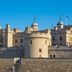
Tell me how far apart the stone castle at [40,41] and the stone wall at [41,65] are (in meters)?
6.37

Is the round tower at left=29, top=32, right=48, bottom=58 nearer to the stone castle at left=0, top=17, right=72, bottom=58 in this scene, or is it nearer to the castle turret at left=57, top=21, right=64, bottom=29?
the stone castle at left=0, top=17, right=72, bottom=58

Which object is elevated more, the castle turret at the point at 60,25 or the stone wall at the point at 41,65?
the castle turret at the point at 60,25

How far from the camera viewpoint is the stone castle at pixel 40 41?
3152 inches

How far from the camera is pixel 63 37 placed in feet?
317

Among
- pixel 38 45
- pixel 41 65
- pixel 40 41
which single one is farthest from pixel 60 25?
pixel 41 65

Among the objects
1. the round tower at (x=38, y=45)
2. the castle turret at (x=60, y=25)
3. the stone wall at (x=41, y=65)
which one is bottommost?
the stone wall at (x=41, y=65)

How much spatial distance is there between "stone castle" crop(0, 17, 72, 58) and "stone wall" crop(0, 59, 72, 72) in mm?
6365

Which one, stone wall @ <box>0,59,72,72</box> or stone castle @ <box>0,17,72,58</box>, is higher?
stone castle @ <box>0,17,72,58</box>

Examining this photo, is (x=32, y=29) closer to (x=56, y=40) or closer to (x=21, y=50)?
(x=56, y=40)

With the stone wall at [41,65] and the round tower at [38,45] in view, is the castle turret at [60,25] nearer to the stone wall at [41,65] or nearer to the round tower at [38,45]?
the round tower at [38,45]

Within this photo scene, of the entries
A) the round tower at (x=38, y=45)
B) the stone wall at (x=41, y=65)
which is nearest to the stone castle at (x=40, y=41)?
the round tower at (x=38, y=45)

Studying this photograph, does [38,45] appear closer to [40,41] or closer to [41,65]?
[40,41]

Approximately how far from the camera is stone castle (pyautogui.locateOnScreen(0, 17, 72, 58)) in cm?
8006

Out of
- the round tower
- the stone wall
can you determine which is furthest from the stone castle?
the stone wall
